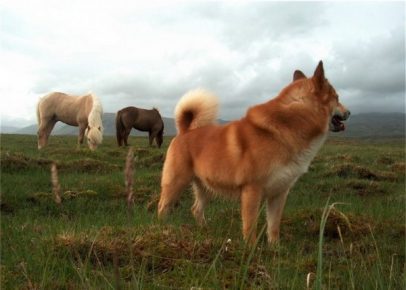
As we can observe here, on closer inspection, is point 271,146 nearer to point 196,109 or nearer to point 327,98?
point 327,98

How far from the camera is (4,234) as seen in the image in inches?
195

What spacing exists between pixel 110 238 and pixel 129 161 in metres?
3.52

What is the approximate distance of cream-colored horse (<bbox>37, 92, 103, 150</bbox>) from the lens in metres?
21.0

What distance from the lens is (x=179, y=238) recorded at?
14.8 feet

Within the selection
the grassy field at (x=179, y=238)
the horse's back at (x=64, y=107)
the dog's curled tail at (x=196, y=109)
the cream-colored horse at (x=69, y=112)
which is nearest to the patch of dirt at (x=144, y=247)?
the grassy field at (x=179, y=238)

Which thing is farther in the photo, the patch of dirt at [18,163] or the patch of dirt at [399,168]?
the patch of dirt at [399,168]

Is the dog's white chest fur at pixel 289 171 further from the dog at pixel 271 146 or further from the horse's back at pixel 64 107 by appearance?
the horse's back at pixel 64 107

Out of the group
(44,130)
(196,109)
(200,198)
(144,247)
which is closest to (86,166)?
(196,109)

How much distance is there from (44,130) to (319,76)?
60.2 ft

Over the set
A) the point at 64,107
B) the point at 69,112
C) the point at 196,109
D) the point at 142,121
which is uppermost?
the point at 64,107

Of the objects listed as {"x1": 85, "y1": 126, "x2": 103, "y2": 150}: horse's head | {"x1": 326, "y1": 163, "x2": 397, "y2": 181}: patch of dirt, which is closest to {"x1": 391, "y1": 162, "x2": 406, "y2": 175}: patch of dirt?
{"x1": 326, "y1": 163, "x2": 397, "y2": 181}: patch of dirt

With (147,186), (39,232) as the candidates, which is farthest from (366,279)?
(147,186)

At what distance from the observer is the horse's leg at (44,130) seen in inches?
819

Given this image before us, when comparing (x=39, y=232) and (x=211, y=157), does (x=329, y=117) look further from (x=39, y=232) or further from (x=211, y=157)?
(x=39, y=232)
